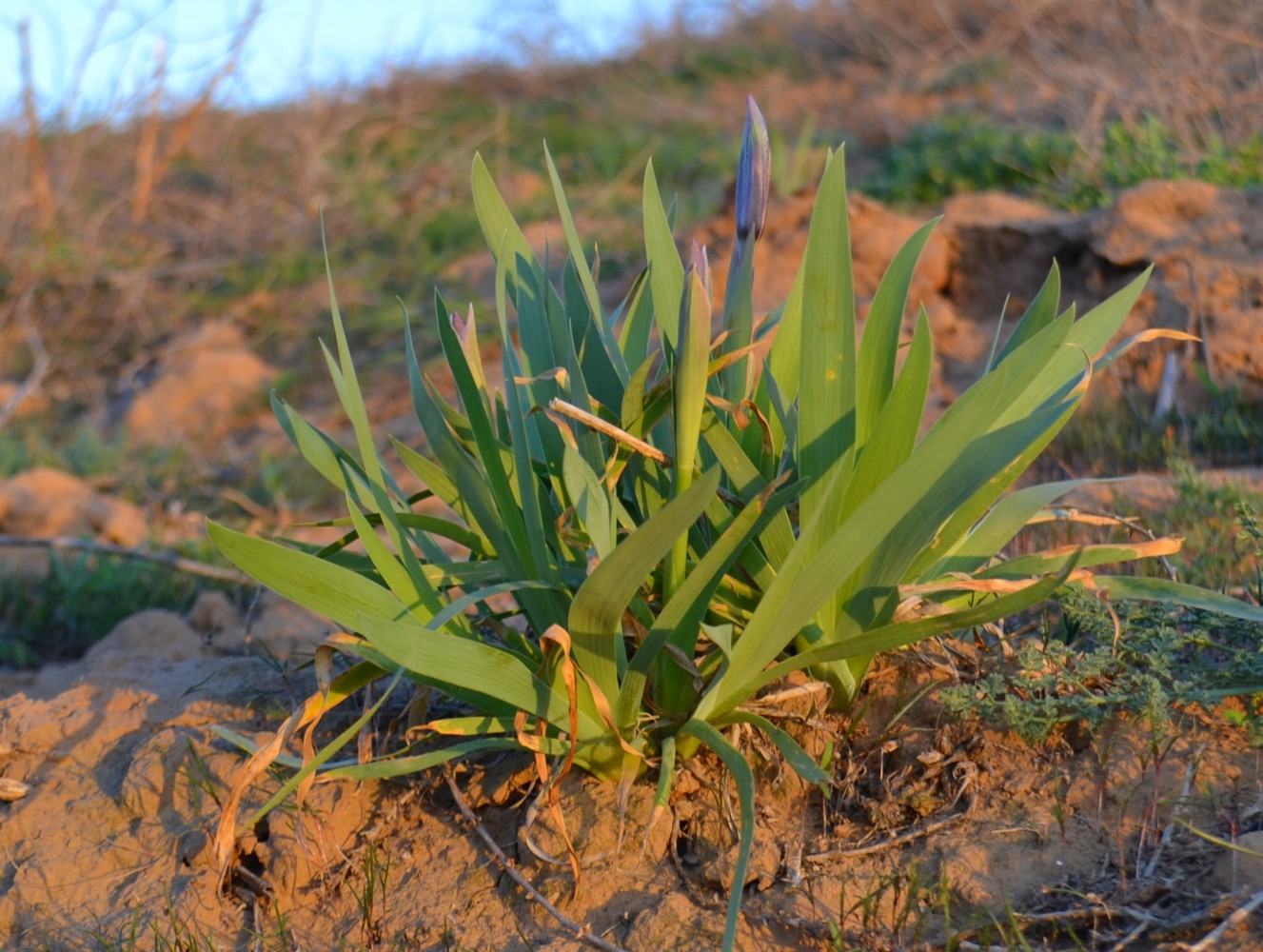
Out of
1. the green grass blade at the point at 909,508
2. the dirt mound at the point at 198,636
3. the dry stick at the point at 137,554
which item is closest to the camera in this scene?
the green grass blade at the point at 909,508

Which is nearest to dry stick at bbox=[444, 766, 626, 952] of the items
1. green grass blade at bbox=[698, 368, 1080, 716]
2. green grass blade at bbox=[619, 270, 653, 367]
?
green grass blade at bbox=[698, 368, 1080, 716]

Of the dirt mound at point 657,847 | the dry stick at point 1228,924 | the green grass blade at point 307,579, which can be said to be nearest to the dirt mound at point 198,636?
the dirt mound at point 657,847

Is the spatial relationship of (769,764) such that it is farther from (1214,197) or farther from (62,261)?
(62,261)

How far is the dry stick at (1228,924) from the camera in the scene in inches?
48.7

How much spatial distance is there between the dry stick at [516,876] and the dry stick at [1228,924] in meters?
0.64

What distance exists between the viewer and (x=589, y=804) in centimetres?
159

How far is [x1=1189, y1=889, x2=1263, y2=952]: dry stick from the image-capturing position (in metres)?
1.24

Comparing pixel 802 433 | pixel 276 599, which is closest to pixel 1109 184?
pixel 276 599

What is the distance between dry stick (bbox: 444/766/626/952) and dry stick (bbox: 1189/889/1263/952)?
64 cm

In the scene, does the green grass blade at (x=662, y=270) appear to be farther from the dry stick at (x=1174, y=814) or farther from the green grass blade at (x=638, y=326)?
the dry stick at (x=1174, y=814)

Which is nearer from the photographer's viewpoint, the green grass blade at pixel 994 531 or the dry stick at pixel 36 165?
the green grass blade at pixel 994 531

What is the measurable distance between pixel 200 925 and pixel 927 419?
2674mm

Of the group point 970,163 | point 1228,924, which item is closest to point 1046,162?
point 970,163

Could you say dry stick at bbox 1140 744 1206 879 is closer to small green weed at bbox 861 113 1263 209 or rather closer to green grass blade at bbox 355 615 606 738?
green grass blade at bbox 355 615 606 738
